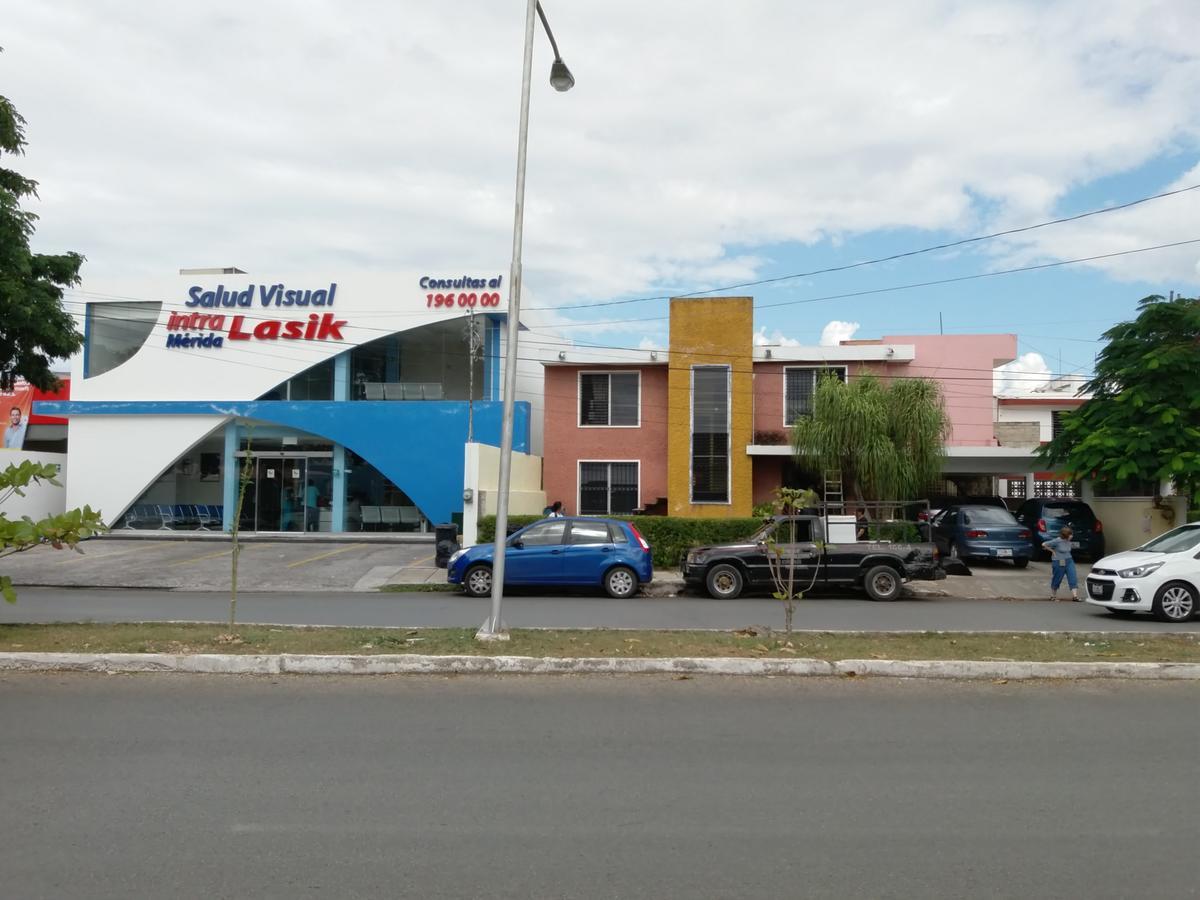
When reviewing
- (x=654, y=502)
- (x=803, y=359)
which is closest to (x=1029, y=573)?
(x=803, y=359)

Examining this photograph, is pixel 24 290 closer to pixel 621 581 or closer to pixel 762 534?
pixel 621 581

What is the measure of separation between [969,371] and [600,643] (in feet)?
70.3

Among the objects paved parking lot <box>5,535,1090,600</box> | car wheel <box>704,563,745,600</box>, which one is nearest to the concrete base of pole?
car wheel <box>704,563,745,600</box>

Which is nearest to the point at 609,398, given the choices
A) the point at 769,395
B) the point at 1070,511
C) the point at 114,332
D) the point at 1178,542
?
the point at 769,395

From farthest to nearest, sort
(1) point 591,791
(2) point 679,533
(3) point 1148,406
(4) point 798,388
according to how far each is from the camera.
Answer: (4) point 798,388, (2) point 679,533, (3) point 1148,406, (1) point 591,791

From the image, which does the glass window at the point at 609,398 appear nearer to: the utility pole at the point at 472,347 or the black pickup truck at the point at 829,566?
the utility pole at the point at 472,347

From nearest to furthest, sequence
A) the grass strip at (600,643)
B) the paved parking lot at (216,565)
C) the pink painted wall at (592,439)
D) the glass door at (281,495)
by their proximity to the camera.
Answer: the grass strip at (600,643)
the paved parking lot at (216,565)
the pink painted wall at (592,439)
the glass door at (281,495)

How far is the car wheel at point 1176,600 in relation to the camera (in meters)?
14.2

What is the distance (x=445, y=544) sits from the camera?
22.4 meters

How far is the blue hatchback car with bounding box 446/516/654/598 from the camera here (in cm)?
1756

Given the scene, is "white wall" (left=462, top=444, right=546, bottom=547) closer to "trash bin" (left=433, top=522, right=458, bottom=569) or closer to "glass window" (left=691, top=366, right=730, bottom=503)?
"trash bin" (left=433, top=522, right=458, bottom=569)

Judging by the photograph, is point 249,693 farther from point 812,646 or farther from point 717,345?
point 717,345

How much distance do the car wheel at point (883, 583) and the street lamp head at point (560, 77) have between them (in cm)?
1033

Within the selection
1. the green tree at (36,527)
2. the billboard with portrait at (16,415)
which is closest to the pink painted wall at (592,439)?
the green tree at (36,527)
